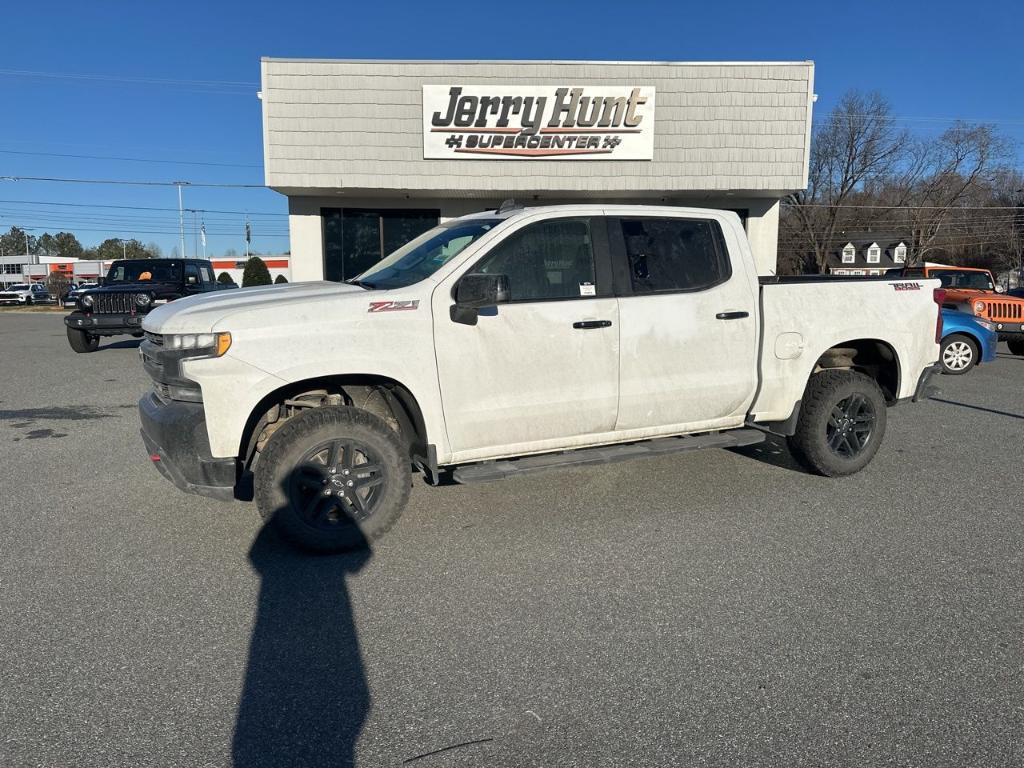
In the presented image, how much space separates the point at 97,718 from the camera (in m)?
2.76

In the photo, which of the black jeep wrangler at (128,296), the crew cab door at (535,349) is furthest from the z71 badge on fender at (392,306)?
the black jeep wrangler at (128,296)

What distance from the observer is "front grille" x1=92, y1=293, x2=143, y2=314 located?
13.5 metres

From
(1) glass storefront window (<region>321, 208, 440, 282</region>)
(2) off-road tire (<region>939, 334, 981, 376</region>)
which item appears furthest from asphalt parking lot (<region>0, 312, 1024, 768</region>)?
(1) glass storefront window (<region>321, 208, 440, 282</region>)

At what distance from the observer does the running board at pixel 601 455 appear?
4457 millimetres

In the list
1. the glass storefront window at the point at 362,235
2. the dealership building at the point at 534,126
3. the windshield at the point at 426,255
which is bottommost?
the windshield at the point at 426,255

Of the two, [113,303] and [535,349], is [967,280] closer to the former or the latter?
[535,349]

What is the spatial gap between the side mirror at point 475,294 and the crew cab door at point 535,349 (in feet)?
0.22

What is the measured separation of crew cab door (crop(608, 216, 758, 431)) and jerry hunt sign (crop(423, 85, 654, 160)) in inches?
446

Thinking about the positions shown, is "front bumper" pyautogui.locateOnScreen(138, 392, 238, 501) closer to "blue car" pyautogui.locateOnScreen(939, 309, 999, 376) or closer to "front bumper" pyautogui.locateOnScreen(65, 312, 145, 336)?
"front bumper" pyautogui.locateOnScreen(65, 312, 145, 336)

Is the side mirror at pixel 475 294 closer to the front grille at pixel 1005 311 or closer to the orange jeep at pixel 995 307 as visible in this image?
the orange jeep at pixel 995 307

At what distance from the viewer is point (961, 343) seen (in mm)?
12219

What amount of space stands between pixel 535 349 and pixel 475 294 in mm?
559

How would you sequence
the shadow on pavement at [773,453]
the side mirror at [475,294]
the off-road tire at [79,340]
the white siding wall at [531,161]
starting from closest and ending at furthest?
the side mirror at [475,294], the shadow on pavement at [773,453], the off-road tire at [79,340], the white siding wall at [531,161]

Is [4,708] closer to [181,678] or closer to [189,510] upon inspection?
[181,678]
